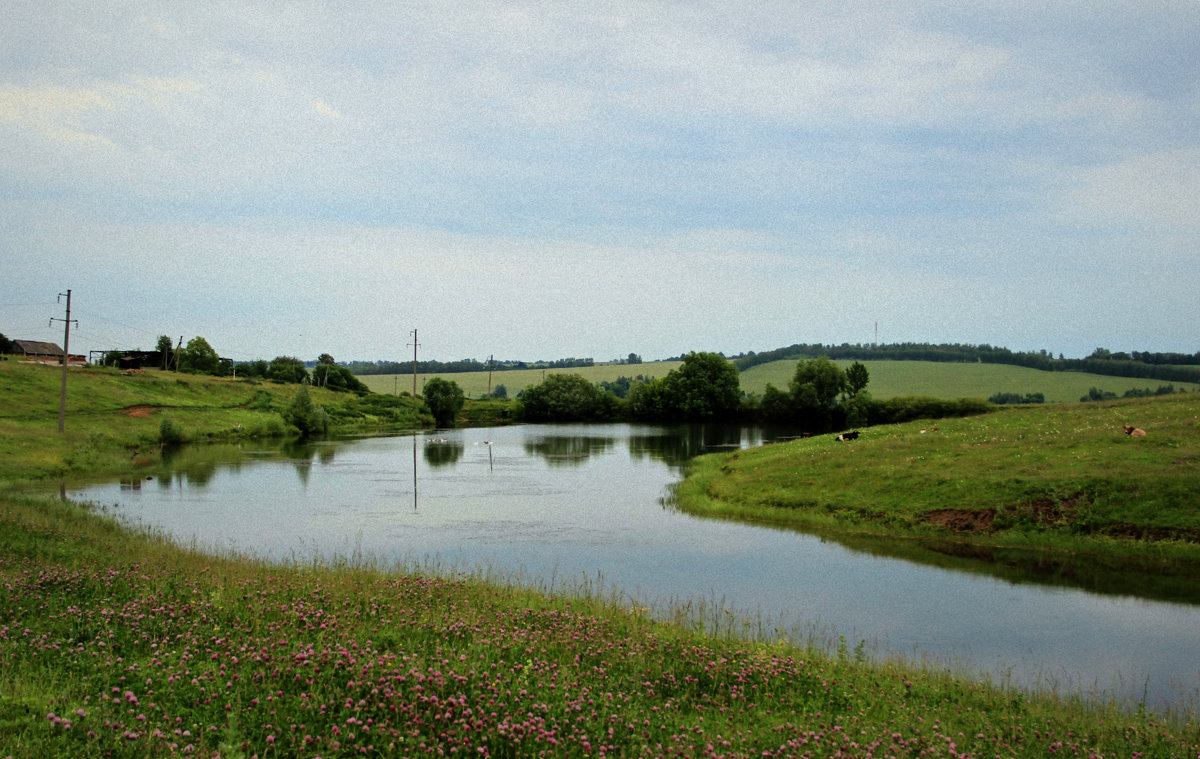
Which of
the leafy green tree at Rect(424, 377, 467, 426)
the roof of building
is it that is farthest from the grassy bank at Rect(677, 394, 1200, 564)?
the roof of building

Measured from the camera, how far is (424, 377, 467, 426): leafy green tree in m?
123

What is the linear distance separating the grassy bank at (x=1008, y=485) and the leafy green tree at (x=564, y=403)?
9248 cm

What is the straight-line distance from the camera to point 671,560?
23.8m

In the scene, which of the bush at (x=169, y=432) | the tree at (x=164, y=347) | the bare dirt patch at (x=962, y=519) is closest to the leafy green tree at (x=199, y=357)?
the tree at (x=164, y=347)

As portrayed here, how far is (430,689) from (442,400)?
386 feet

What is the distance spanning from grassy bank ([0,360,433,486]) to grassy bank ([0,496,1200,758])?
115ft

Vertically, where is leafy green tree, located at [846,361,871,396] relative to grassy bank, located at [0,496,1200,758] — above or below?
above

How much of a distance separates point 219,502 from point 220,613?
1154 inches

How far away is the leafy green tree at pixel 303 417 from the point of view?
91.4 metres

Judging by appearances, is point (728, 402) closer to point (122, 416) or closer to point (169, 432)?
point (169, 432)

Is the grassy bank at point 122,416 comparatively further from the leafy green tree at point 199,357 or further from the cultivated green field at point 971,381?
the cultivated green field at point 971,381

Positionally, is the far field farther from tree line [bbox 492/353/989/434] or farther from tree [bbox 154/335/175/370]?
tree [bbox 154/335/175/370]

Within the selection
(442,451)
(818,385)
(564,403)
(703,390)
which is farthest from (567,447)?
(564,403)

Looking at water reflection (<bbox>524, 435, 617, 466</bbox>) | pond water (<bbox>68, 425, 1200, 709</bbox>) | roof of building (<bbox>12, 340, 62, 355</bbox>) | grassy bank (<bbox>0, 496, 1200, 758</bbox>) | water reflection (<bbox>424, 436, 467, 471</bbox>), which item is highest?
roof of building (<bbox>12, 340, 62, 355</bbox>)
